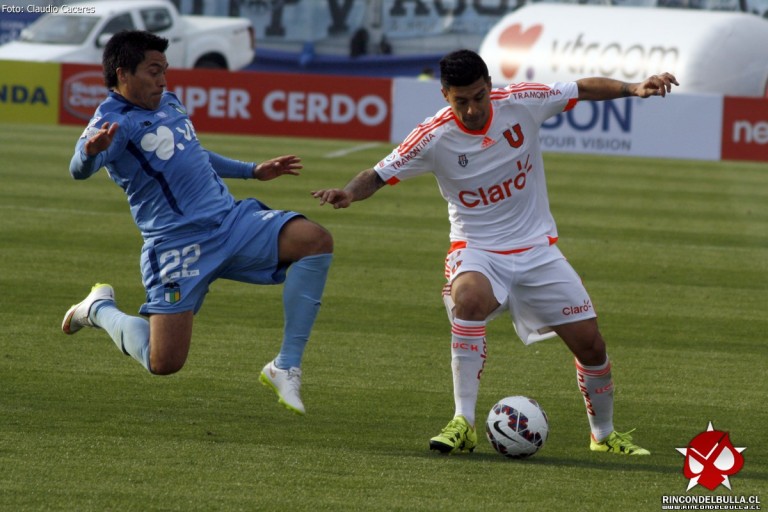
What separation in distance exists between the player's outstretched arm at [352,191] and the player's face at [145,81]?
91cm

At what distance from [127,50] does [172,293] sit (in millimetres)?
1165

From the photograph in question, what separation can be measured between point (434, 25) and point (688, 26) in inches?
563

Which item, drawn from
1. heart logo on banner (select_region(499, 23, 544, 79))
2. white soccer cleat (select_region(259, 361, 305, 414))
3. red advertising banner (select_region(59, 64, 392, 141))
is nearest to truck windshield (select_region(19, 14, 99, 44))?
red advertising banner (select_region(59, 64, 392, 141))

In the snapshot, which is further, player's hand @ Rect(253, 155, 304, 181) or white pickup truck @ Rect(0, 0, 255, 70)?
white pickup truck @ Rect(0, 0, 255, 70)

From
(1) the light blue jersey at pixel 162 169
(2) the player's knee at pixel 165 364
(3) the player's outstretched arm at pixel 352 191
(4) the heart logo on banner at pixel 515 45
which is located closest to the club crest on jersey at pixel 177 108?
(1) the light blue jersey at pixel 162 169

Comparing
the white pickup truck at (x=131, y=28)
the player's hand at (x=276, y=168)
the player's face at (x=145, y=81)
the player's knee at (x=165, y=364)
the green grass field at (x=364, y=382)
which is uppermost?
the player's face at (x=145, y=81)

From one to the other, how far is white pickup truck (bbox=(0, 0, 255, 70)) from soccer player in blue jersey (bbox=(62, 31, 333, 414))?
23528mm

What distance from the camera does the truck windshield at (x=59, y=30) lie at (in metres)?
30.3

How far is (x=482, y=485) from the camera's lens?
549cm

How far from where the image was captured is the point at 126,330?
6.59 meters

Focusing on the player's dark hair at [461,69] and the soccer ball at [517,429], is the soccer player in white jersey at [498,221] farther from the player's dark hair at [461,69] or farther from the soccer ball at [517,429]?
the soccer ball at [517,429]

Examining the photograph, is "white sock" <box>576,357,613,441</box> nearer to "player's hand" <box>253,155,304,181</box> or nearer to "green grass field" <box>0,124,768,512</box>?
"green grass field" <box>0,124,768,512</box>

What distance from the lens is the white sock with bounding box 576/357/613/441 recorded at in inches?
246

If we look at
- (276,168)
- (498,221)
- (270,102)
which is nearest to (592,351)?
(498,221)
